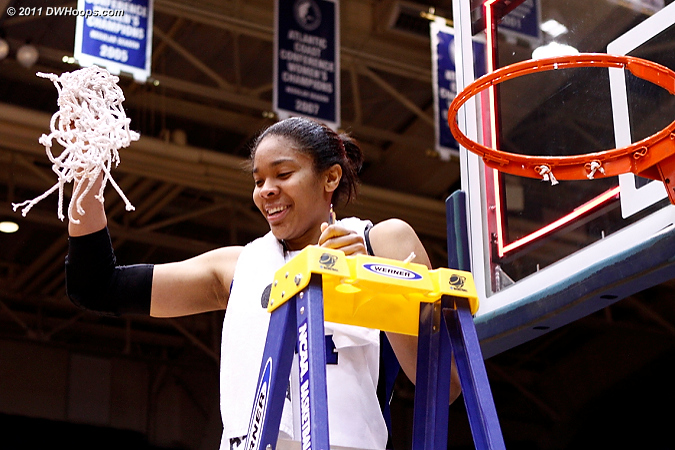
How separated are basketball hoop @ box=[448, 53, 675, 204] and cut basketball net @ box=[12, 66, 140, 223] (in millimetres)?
818

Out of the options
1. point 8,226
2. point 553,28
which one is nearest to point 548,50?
point 553,28

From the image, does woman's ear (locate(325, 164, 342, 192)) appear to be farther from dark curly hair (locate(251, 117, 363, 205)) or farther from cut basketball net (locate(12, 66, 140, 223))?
cut basketball net (locate(12, 66, 140, 223))

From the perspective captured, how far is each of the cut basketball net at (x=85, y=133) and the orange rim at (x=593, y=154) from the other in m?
0.82

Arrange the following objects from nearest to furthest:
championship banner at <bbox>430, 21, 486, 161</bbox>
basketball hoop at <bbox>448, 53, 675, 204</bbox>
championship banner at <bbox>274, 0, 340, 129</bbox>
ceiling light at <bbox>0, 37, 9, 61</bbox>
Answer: basketball hoop at <bbox>448, 53, 675, 204</bbox> → championship banner at <bbox>274, 0, 340, 129</bbox> → championship banner at <bbox>430, 21, 486, 161</bbox> → ceiling light at <bbox>0, 37, 9, 61</bbox>

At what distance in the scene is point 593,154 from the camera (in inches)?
98.7

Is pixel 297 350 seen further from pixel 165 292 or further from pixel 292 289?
pixel 165 292

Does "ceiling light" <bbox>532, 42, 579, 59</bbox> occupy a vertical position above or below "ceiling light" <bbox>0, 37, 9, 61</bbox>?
below

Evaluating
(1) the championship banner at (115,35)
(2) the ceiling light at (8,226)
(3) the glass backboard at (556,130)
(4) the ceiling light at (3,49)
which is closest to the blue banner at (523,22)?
(3) the glass backboard at (556,130)

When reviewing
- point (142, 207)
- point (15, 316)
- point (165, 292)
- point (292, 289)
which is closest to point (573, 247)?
point (165, 292)

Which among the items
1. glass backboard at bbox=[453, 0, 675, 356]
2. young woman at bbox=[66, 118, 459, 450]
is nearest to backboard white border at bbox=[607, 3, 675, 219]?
glass backboard at bbox=[453, 0, 675, 356]

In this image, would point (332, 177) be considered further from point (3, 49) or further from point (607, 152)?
point (3, 49)

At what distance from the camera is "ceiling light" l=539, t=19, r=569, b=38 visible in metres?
3.18

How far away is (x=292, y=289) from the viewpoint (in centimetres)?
173

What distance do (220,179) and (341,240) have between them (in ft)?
22.0
